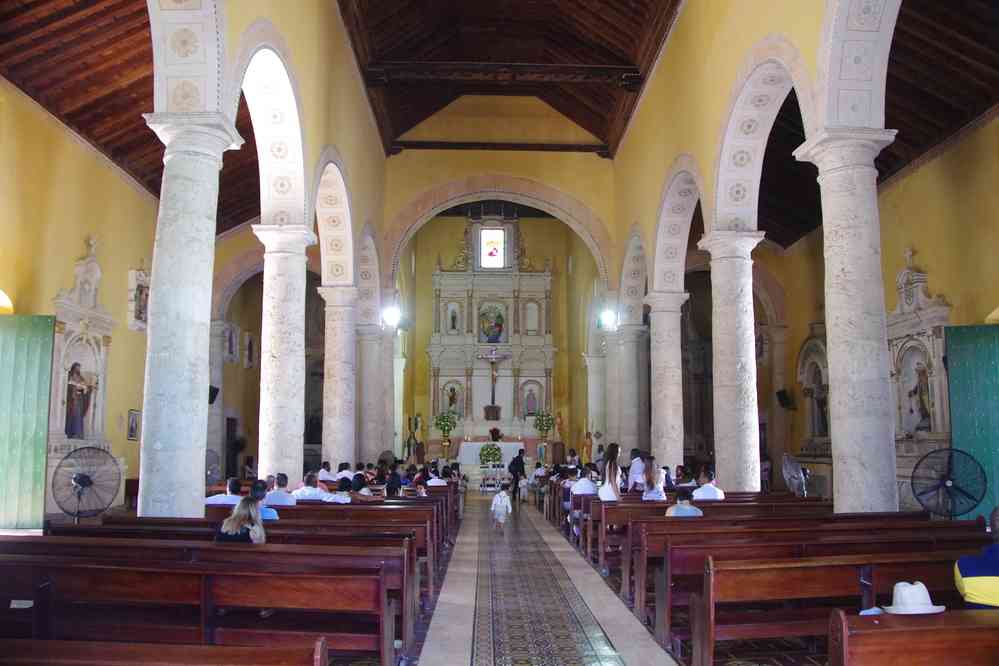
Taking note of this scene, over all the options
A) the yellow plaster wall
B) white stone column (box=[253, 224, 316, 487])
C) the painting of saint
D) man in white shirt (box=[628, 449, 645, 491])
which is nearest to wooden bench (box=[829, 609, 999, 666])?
white stone column (box=[253, 224, 316, 487])

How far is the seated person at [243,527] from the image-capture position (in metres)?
5.45

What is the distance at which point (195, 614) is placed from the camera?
493 cm

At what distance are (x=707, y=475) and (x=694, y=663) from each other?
4812mm

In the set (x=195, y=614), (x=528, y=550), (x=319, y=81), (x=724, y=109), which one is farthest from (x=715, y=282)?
(x=195, y=614)

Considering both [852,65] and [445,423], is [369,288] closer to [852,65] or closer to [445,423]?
[445,423]

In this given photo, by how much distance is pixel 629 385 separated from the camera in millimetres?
19953

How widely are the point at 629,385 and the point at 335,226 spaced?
7793mm

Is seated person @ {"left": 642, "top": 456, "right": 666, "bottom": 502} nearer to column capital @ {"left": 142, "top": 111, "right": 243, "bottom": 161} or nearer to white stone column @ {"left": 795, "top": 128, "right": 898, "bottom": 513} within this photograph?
white stone column @ {"left": 795, "top": 128, "right": 898, "bottom": 513}

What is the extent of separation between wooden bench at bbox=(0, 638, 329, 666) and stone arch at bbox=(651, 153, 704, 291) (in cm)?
1311

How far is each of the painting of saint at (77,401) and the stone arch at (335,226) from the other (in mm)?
4545

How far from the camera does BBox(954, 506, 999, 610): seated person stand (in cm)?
377

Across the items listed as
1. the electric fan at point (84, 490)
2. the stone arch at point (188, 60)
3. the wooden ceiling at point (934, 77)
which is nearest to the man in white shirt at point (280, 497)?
the electric fan at point (84, 490)

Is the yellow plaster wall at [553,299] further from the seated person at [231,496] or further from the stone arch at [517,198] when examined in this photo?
the seated person at [231,496]

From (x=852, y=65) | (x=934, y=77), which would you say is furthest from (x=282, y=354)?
(x=934, y=77)
